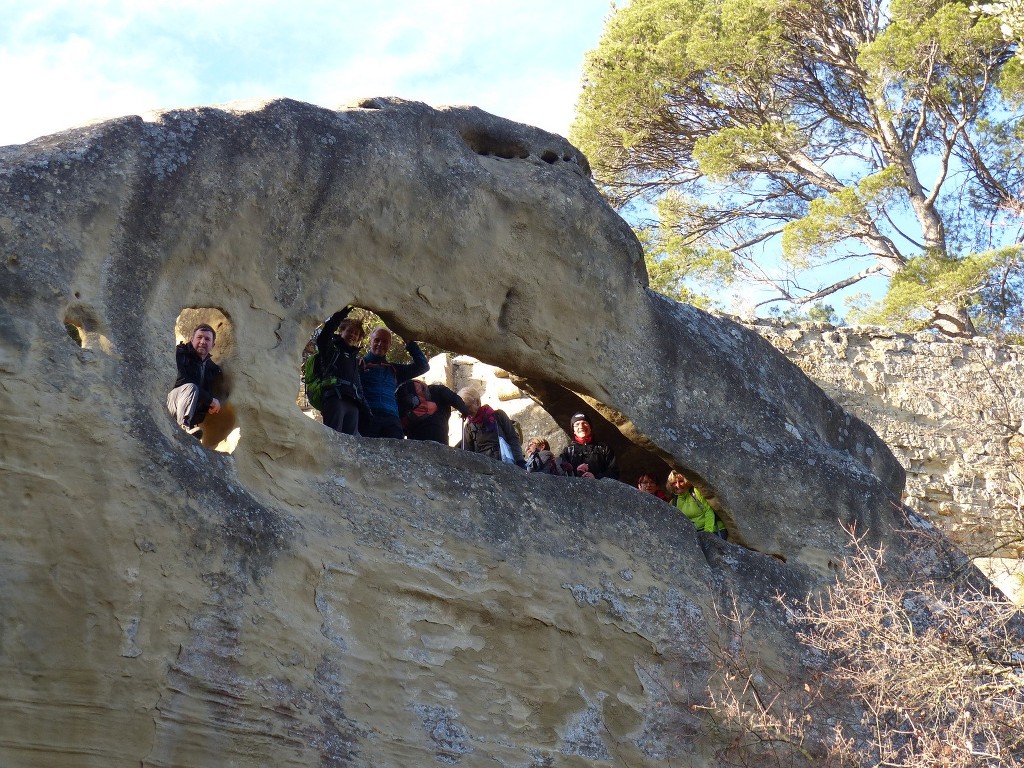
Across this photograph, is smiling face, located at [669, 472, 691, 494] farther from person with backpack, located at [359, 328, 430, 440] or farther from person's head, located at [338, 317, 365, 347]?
person's head, located at [338, 317, 365, 347]

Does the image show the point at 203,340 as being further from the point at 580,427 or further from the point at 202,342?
the point at 580,427

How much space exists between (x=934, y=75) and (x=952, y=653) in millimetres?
11886

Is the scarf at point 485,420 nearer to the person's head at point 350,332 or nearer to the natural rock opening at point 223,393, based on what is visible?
the person's head at point 350,332

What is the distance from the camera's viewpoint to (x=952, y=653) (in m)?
7.18

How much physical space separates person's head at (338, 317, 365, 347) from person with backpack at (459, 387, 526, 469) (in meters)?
1.47

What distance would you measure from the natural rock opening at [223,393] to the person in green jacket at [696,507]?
9.99ft

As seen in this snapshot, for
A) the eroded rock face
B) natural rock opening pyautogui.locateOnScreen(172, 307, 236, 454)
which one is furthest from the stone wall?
natural rock opening pyautogui.locateOnScreen(172, 307, 236, 454)

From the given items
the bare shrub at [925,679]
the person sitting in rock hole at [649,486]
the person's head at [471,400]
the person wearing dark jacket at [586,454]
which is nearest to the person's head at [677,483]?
the person sitting in rock hole at [649,486]

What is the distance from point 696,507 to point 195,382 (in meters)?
3.51

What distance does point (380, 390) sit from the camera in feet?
26.4

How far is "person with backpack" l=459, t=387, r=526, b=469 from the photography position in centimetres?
898

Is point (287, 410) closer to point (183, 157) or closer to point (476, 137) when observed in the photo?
point (183, 157)

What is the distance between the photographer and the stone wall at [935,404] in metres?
13.1

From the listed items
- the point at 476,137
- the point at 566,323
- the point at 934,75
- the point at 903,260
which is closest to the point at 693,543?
the point at 566,323
